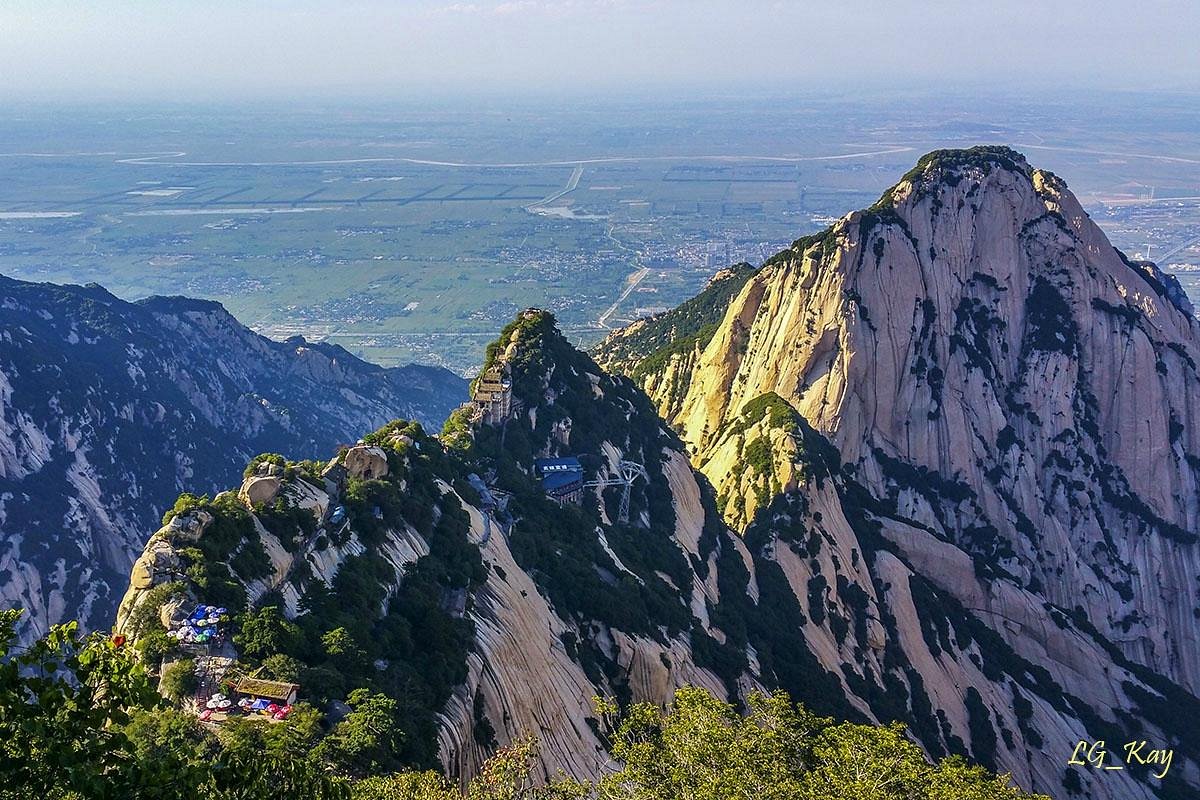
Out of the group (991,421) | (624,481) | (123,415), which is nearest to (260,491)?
(624,481)

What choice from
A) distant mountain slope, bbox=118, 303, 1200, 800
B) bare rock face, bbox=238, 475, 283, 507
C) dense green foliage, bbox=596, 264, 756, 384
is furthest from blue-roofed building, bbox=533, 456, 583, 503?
dense green foliage, bbox=596, 264, 756, 384

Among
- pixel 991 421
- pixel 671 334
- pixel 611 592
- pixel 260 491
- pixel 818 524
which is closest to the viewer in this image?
pixel 260 491

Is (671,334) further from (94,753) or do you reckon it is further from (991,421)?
(94,753)

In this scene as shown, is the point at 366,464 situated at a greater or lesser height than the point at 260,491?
lesser

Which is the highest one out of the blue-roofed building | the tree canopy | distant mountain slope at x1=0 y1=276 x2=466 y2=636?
the tree canopy

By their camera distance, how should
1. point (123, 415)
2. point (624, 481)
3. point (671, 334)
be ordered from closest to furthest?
point (624, 481) < point (123, 415) < point (671, 334)

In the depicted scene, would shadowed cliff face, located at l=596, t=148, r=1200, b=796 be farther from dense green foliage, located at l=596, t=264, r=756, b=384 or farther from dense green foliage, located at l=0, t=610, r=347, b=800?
dense green foliage, located at l=0, t=610, r=347, b=800

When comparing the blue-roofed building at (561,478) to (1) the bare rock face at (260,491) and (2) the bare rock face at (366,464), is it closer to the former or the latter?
(2) the bare rock face at (366,464)

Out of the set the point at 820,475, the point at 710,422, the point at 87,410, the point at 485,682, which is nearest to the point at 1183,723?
the point at 820,475
